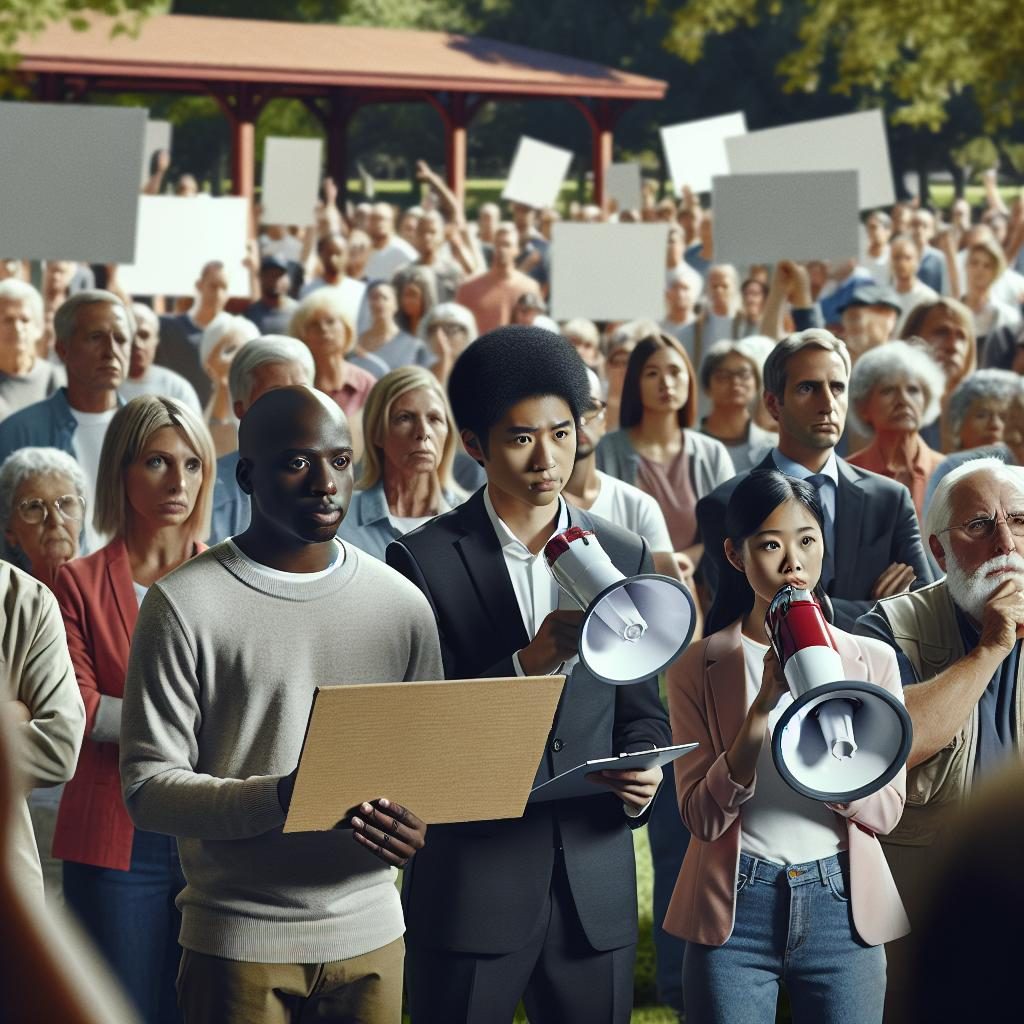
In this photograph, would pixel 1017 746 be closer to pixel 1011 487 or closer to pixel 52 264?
pixel 1011 487

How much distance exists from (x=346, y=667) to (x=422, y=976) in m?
0.66

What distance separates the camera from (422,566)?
346cm

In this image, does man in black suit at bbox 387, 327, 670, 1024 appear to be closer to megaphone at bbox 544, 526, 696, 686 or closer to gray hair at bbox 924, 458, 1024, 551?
megaphone at bbox 544, 526, 696, 686

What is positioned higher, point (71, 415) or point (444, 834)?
point (71, 415)

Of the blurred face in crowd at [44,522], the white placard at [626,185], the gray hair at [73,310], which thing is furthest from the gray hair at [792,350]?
the white placard at [626,185]

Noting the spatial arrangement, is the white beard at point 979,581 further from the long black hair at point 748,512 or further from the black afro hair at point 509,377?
the black afro hair at point 509,377

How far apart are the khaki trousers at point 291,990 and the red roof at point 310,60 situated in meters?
24.1

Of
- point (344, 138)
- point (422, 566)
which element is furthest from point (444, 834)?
point (344, 138)

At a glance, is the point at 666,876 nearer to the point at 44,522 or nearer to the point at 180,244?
the point at 44,522

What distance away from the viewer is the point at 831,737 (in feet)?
9.98

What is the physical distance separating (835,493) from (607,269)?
17.7 ft

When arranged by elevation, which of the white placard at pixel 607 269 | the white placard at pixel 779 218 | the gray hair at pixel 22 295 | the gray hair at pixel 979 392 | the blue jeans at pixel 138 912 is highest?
the white placard at pixel 779 218

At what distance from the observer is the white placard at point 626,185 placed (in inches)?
855

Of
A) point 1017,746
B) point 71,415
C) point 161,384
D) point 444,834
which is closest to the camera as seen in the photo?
point 444,834
